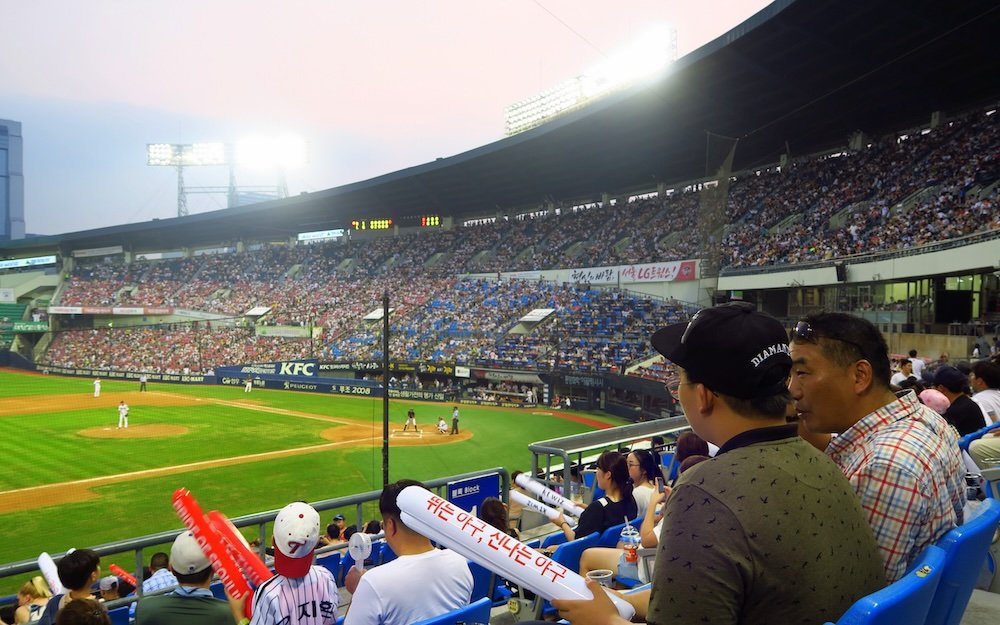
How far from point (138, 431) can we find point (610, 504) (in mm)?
26433

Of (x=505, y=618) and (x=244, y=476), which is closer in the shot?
(x=505, y=618)

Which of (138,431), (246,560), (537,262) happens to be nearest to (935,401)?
(246,560)

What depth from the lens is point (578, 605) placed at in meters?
1.75

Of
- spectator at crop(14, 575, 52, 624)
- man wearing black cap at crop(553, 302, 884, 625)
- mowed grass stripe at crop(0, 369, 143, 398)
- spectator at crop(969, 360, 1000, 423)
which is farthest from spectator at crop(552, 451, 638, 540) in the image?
mowed grass stripe at crop(0, 369, 143, 398)

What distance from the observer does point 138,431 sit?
2656cm

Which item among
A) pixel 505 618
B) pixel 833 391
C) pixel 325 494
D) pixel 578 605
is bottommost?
pixel 325 494

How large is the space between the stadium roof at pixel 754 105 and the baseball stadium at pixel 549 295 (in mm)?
163

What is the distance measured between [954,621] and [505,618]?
3002 millimetres

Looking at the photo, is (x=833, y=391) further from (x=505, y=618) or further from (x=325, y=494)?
(x=325, y=494)

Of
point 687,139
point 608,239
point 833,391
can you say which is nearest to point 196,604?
point 833,391

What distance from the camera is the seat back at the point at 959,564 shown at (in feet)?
6.77

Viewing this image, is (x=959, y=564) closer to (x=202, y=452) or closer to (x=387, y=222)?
(x=202, y=452)

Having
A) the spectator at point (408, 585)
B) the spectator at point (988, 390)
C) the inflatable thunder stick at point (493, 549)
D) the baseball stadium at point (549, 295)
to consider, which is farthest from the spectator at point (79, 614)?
the spectator at point (988, 390)

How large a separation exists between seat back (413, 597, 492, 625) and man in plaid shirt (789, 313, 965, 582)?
5.60 ft
